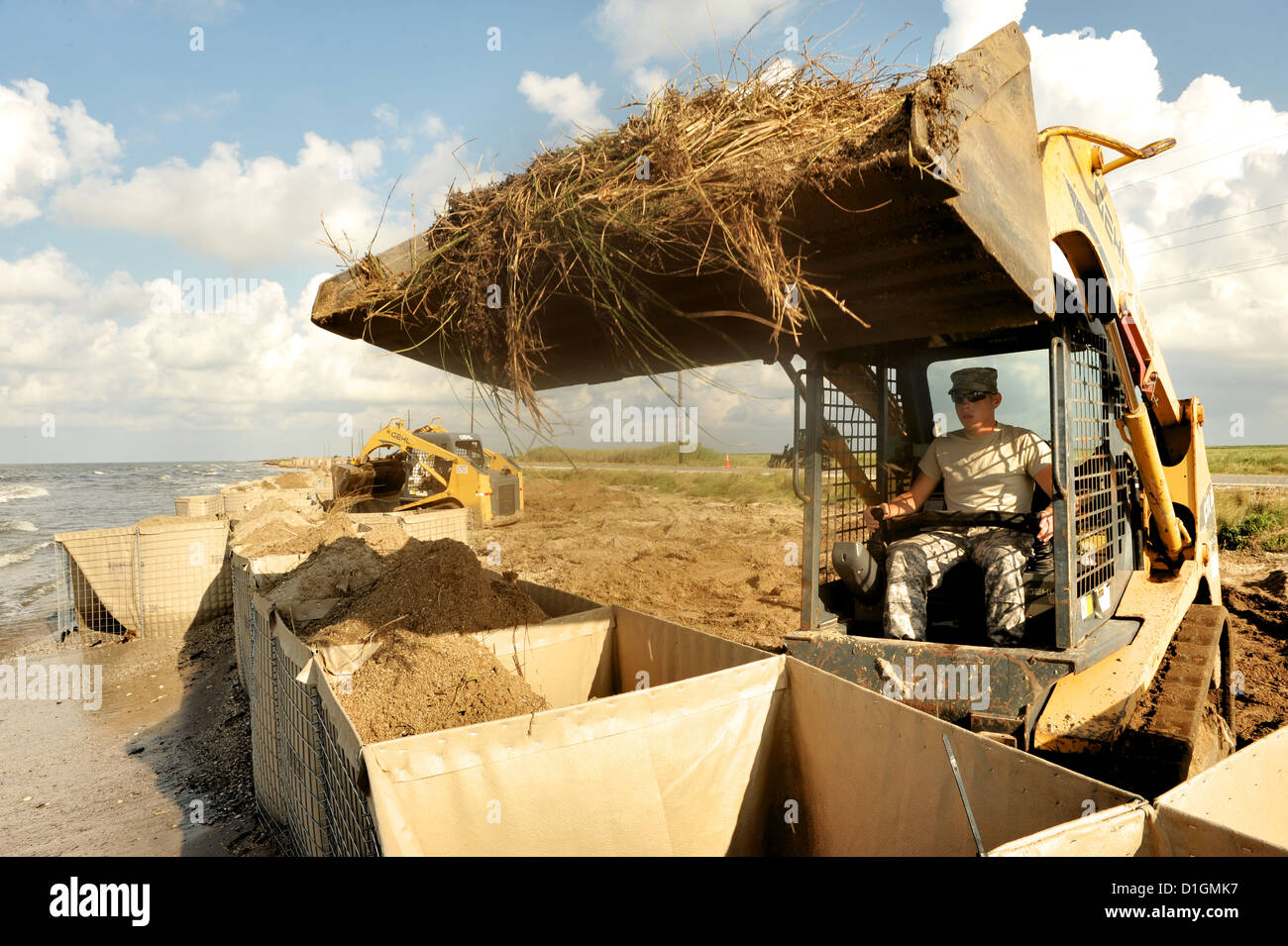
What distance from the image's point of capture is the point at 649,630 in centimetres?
393

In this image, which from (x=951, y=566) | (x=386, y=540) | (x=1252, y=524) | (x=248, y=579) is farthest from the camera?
(x=1252, y=524)

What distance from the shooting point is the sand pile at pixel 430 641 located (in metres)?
3.28

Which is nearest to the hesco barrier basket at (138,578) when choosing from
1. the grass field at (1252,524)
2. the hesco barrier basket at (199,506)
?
the hesco barrier basket at (199,506)

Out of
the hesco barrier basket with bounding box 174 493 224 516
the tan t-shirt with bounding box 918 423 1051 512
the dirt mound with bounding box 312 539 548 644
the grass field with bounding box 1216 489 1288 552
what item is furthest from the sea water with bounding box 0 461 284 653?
the grass field with bounding box 1216 489 1288 552

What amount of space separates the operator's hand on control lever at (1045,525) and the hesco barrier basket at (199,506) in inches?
432

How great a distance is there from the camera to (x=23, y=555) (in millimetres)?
17594

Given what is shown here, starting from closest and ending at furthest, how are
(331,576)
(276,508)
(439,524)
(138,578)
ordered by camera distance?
(331,576), (138,578), (439,524), (276,508)

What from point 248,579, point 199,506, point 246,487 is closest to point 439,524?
point 248,579

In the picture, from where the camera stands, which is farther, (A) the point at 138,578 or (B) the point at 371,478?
(B) the point at 371,478

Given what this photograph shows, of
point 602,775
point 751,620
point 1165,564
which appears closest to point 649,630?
point 602,775

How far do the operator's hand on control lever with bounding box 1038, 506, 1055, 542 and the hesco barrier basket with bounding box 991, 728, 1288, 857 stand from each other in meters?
1.45

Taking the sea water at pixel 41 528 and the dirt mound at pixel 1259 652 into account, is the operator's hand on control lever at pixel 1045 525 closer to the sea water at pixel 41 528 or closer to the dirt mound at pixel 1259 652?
the dirt mound at pixel 1259 652

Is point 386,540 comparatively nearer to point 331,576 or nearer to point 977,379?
point 331,576

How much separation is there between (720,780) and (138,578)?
7.84 meters
